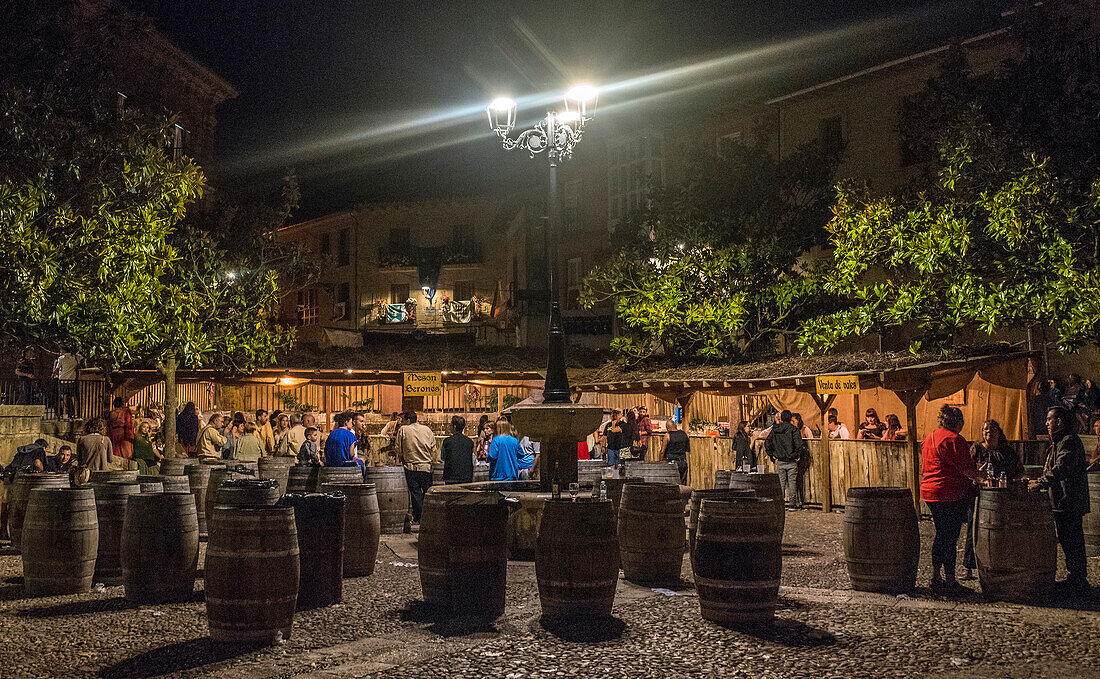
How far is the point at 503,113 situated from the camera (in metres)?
15.2

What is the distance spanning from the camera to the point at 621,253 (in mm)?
26984

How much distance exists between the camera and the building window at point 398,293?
45875 mm

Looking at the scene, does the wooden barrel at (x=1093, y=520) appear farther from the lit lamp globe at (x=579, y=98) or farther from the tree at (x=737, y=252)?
the tree at (x=737, y=252)

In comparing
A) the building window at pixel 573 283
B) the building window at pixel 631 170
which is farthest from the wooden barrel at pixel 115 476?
the building window at pixel 573 283

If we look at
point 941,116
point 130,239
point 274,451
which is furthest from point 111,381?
point 941,116

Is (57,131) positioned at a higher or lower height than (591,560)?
higher

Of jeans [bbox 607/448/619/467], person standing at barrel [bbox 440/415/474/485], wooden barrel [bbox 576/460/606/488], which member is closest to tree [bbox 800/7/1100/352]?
jeans [bbox 607/448/619/467]

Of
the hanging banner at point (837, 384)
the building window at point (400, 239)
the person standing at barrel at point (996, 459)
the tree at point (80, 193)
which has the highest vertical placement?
Result: the building window at point (400, 239)

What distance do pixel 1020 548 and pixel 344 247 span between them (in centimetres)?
4147

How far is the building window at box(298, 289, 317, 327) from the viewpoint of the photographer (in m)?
49.0

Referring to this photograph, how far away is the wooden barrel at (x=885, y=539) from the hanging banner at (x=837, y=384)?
7516 mm

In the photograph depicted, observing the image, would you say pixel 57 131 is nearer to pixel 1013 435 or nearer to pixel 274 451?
pixel 274 451

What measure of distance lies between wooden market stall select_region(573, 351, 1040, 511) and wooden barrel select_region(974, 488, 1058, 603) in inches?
241

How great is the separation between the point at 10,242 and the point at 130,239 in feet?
7.62
